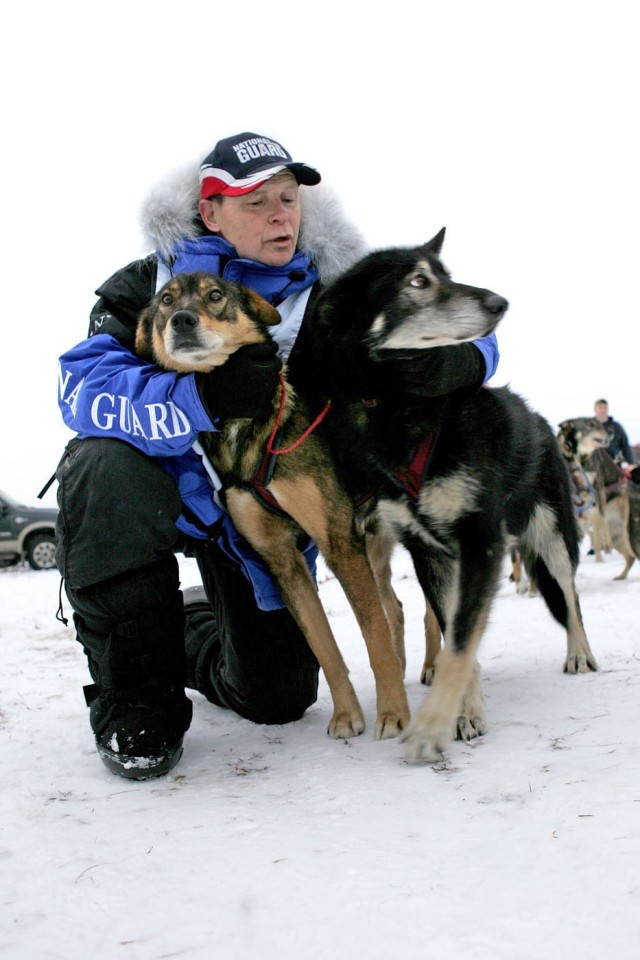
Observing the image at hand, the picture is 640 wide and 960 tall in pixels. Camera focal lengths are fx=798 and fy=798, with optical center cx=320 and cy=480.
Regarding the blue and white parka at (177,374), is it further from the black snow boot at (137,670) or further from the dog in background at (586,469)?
the dog in background at (586,469)

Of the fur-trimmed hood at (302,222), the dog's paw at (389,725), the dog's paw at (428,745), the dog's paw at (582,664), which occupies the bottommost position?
the dog's paw at (582,664)

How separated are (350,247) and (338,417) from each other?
2.09 ft

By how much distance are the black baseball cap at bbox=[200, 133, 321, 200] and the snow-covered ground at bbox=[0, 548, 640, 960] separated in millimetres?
1668

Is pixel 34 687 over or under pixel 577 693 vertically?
under

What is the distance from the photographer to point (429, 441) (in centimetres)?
213

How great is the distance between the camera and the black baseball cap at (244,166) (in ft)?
8.01

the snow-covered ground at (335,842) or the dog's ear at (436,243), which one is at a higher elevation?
the dog's ear at (436,243)

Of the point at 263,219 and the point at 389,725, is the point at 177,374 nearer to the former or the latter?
the point at 263,219

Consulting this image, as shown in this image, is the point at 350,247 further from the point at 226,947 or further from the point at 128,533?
the point at 226,947

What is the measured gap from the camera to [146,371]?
7.55 feet

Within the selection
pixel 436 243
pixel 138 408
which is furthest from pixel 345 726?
pixel 436 243

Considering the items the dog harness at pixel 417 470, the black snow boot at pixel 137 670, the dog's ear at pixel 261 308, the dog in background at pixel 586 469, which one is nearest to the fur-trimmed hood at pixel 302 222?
the dog's ear at pixel 261 308

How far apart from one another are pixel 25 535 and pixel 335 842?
1309 cm

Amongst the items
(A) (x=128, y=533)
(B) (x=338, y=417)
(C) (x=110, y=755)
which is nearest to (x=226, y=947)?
(C) (x=110, y=755)
